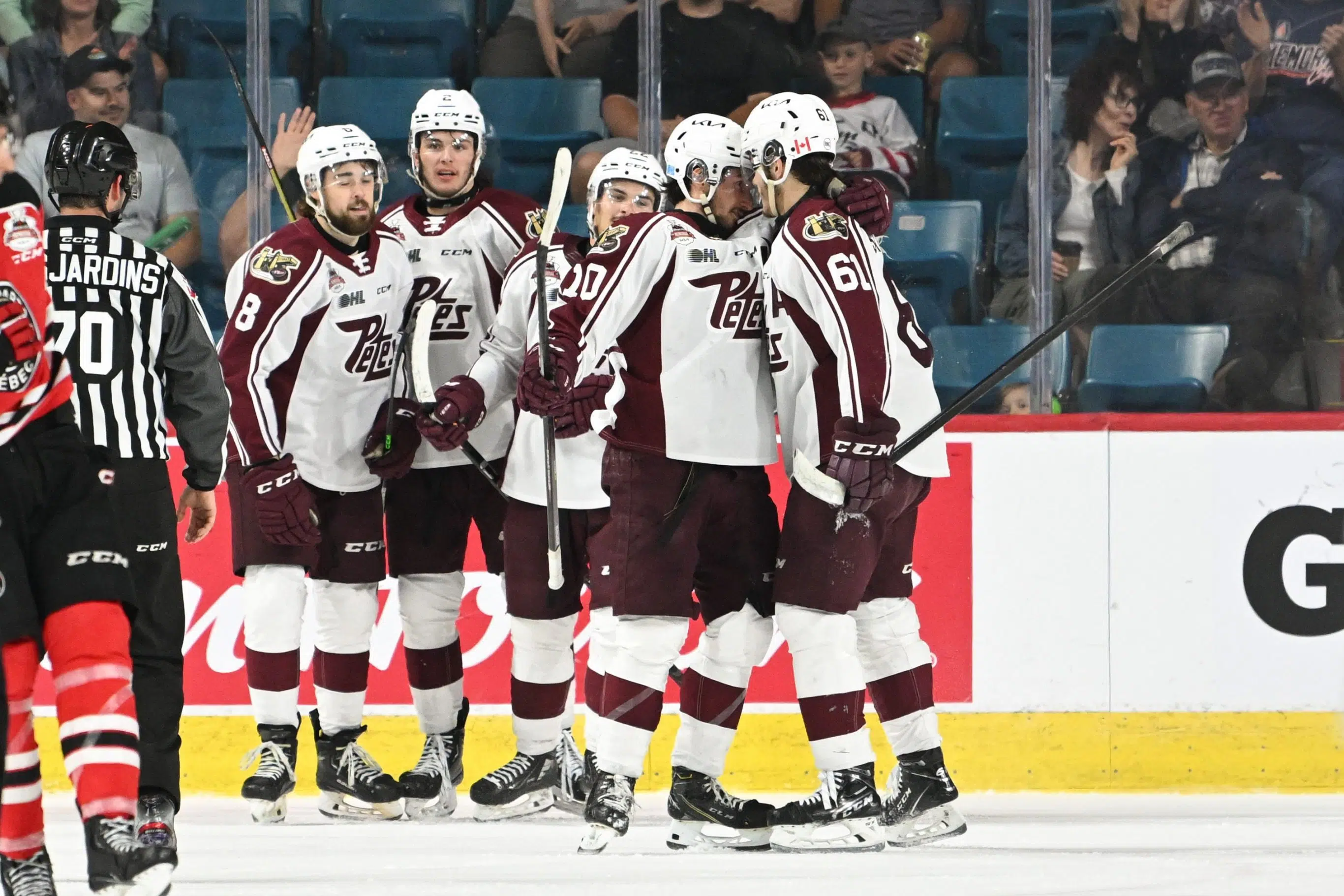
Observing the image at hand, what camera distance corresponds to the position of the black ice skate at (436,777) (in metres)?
4.36

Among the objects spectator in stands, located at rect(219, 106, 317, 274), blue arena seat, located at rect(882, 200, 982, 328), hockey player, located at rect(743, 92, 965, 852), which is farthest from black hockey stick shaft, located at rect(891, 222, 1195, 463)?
spectator in stands, located at rect(219, 106, 317, 274)

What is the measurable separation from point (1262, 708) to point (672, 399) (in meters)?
1.91

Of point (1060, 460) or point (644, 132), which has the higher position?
point (644, 132)

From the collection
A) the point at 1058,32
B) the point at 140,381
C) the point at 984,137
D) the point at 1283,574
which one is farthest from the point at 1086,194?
the point at 140,381

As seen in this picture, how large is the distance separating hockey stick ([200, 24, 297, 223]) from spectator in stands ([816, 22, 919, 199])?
1.54 metres

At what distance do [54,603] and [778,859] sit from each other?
4.75 feet

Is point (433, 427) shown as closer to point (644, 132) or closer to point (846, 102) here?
point (644, 132)

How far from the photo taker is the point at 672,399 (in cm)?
370

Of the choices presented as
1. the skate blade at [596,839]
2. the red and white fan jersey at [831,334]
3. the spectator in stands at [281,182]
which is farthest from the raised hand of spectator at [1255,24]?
the skate blade at [596,839]

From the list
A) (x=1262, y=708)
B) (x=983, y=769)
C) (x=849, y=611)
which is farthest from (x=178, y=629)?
(x=1262, y=708)

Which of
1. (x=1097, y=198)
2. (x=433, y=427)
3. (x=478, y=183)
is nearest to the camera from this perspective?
(x=433, y=427)

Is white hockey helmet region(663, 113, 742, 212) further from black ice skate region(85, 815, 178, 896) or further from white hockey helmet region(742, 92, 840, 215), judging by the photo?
black ice skate region(85, 815, 178, 896)

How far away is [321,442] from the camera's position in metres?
4.34

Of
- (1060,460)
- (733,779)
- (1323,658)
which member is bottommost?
(733,779)
